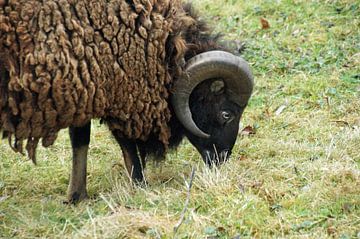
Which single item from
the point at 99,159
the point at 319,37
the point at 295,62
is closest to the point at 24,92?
the point at 99,159

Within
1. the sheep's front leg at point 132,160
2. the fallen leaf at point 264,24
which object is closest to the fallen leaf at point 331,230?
the sheep's front leg at point 132,160

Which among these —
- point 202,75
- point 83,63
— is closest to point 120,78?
point 83,63

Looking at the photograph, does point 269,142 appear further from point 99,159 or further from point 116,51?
point 116,51

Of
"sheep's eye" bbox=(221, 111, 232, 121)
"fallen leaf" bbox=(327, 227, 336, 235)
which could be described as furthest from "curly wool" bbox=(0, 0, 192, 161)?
"fallen leaf" bbox=(327, 227, 336, 235)

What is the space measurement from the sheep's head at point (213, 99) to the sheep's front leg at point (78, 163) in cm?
95

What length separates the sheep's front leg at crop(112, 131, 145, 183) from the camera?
7.35 meters

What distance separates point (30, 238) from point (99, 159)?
102 inches

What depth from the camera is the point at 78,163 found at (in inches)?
283

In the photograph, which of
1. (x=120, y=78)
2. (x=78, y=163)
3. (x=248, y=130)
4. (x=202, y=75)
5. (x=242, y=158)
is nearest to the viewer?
(x=120, y=78)

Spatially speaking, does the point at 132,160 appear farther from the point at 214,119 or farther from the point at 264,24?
the point at 264,24

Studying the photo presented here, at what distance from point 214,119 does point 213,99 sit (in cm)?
20

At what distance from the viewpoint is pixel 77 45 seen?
6.18 meters

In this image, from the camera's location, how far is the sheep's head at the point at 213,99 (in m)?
6.94

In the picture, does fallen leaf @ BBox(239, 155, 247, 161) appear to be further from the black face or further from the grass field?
the black face
